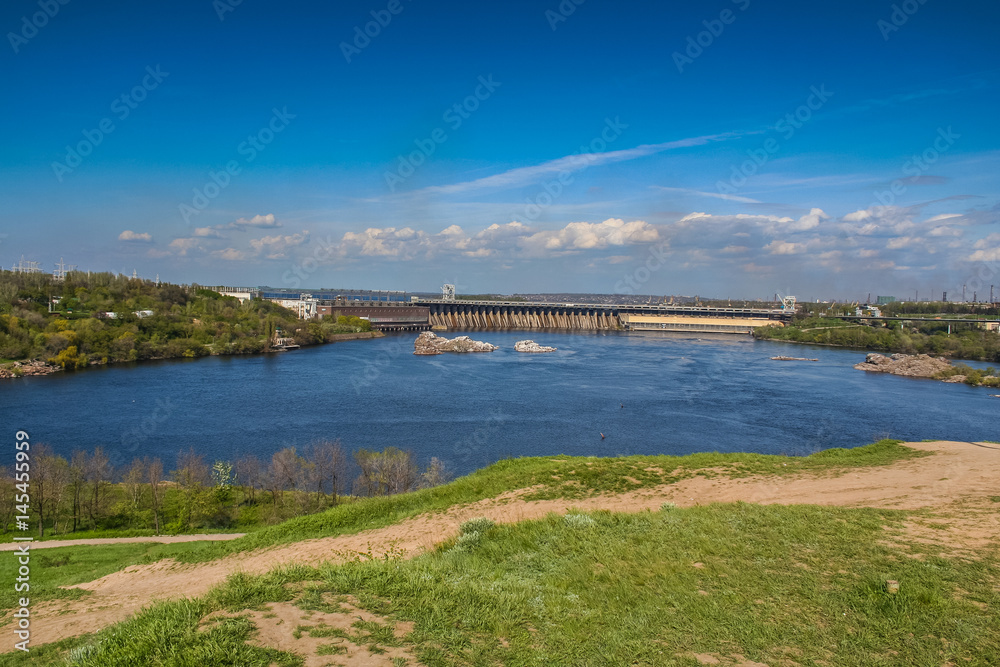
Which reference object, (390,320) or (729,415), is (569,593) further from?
(390,320)

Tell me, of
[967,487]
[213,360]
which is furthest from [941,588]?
[213,360]

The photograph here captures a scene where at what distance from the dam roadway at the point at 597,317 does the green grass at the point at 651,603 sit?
7778cm

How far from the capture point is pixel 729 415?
2588cm

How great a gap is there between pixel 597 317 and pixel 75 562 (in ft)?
284

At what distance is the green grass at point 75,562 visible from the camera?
724 centimetres

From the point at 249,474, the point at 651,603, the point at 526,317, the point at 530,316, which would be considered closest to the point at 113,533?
the point at 249,474

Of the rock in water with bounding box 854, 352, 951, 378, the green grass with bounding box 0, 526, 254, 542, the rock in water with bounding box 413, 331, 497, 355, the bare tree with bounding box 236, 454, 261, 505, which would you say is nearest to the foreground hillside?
the green grass with bounding box 0, 526, 254, 542

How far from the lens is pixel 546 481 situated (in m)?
10.6

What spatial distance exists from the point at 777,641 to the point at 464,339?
50.0 meters

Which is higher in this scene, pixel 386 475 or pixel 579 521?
pixel 579 521

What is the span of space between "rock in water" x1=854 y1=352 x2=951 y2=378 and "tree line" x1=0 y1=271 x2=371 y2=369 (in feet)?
161

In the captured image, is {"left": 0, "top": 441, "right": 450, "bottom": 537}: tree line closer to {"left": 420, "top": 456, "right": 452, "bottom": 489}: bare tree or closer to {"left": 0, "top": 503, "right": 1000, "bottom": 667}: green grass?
{"left": 420, "top": 456, "right": 452, "bottom": 489}: bare tree

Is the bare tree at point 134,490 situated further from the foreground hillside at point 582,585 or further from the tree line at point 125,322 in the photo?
the tree line at point 125,322

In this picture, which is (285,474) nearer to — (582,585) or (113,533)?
(113,533)
